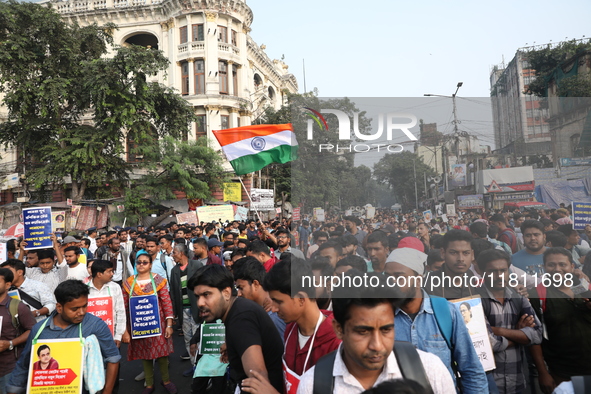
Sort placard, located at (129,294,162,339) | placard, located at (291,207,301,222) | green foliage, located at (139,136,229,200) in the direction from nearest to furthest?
placard, located at (291,207,301,222)
placard, located at (129,294,162,339)
green foliage, located at (139,136,229,200)

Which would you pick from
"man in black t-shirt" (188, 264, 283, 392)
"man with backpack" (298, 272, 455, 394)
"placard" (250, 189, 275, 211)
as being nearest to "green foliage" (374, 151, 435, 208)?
"man with backpack" (298, 272, 455, 394)

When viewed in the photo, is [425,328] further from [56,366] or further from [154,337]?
[154,337]

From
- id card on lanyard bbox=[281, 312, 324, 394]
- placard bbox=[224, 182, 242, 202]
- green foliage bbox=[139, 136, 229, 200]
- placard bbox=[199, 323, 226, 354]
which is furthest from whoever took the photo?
placard bbox=[224, 182, 242, 202]

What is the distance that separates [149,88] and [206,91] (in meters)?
6.84

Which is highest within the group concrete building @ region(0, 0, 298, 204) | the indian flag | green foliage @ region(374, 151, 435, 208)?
concrete building @ region(0, 0, 298, 204)

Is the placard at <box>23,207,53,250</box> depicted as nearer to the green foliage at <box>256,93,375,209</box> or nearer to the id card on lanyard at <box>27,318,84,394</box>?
the id card on lanyard at <box>27,318,84,394</box>

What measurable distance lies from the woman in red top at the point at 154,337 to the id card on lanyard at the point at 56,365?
1562mm

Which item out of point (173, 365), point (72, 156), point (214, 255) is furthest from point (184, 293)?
point (72, 156)

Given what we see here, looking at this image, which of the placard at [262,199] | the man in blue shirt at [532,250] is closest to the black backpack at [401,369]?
the man in blue shirt at [532,250]

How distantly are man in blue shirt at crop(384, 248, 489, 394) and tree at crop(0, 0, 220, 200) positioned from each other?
1854 centimetres

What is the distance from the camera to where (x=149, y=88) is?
19781 millimetres

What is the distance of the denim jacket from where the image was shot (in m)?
2.10

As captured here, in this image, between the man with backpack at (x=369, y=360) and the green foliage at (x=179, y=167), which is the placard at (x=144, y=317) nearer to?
the man with backpack at (x=369, y=360)

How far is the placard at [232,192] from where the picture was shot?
81.4 ft
